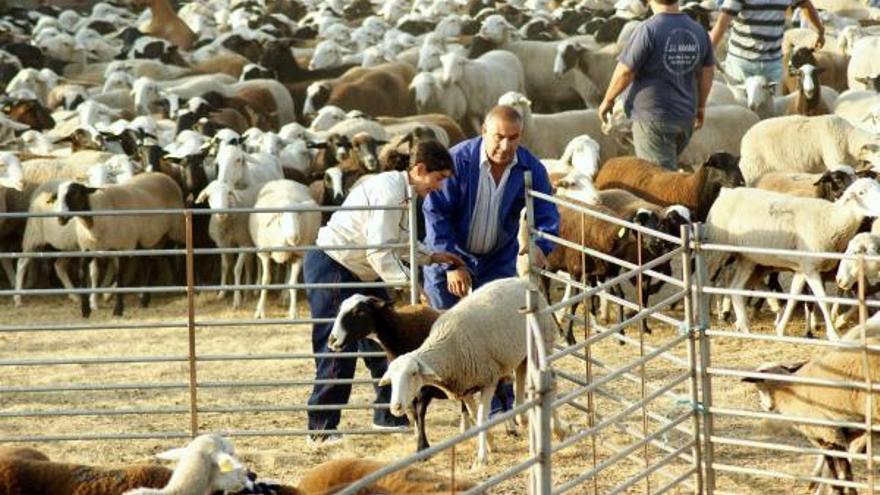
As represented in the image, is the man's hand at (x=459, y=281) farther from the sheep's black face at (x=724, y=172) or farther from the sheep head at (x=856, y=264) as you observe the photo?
the sheep's black face at (x=724, y=172)

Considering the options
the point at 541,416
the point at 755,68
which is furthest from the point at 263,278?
the point at 541,416

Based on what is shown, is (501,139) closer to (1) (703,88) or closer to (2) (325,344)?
(2) (325,344)

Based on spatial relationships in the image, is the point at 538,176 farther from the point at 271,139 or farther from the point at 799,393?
Result: the point at 271,139

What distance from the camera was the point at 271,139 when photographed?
A: 17969 mm

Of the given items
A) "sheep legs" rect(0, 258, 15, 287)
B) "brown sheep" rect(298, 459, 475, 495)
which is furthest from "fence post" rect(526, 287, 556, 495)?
"sheep legs" rect(0, 258, 15, 287)

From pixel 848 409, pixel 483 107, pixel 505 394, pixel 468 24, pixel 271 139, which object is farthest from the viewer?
pixel 468 24

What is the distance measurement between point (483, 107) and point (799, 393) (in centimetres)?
1448

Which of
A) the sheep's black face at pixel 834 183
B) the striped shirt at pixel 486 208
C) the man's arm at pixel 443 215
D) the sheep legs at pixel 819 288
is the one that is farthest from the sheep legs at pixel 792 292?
the man's arm at pixel 443 215

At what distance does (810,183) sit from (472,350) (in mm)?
5611

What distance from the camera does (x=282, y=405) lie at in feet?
35.6

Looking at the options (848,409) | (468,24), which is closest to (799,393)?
(848,409)

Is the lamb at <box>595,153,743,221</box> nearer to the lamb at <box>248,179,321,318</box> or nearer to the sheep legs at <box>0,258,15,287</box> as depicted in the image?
the lamb at <box>248,179,321,318</box>

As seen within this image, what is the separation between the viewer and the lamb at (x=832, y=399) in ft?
26.5

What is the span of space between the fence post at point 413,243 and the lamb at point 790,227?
3310 millimetres
